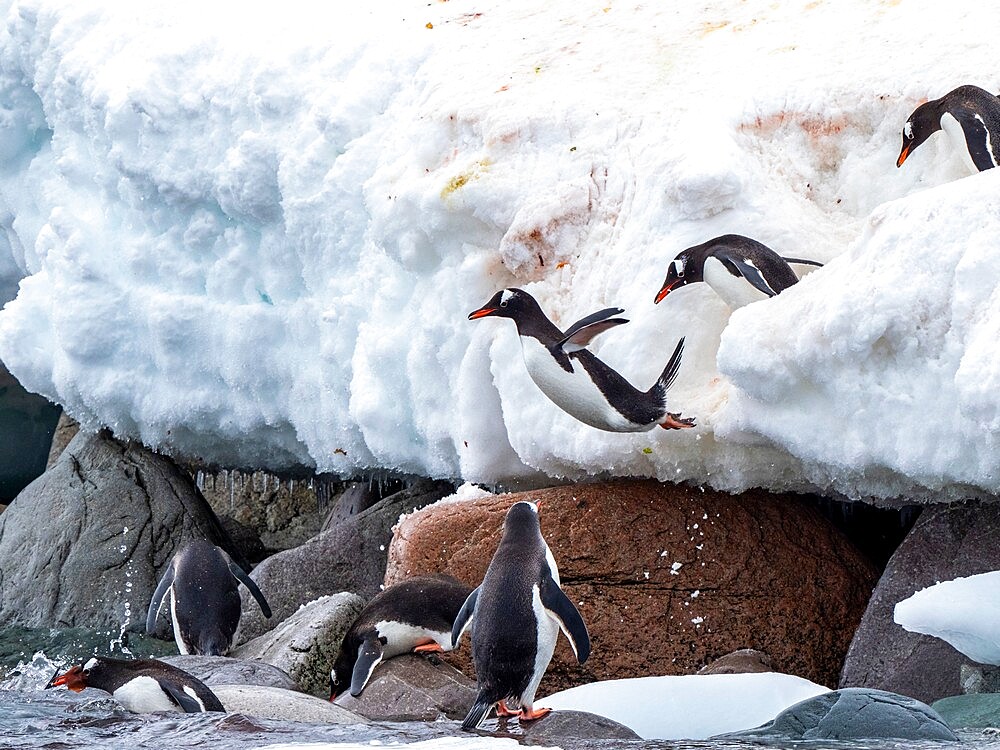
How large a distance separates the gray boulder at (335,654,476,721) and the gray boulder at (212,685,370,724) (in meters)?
0.33

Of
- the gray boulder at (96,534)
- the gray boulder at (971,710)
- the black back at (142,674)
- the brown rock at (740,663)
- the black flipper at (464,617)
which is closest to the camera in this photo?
the gray boulder at (971,710)

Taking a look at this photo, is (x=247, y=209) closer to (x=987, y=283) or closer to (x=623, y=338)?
(x=623, y=338)

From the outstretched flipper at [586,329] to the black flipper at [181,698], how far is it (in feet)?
5.60

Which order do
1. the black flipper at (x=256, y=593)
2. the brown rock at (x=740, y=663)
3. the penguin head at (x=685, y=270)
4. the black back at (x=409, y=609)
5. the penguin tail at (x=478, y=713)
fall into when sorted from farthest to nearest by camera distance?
the black flipper at (x=256, y=593), the black back at (x=409, y=609), the penguin head at (x=685, y=270), the brown rock at (x=740, y=663), the penguin tail at (x=478, y=713)

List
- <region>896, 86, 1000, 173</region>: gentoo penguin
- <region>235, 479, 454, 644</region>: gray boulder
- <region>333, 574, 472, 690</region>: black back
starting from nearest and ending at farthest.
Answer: <region>896, 86, 1000, 173</region>: gentoo penguin → <region>333, 574, 472, 690</region>: black back → <region>235, 479, 454, 644</region>: gray boulder

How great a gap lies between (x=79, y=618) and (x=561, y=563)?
403cm

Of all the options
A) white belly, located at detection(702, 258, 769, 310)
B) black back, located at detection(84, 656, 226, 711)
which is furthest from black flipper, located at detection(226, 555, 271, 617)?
white belly, located at detection(702, 258, 769, 310)

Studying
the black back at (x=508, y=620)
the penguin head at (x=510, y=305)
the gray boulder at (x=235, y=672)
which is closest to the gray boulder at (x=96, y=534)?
the gray boulder at (x=235, y=672)

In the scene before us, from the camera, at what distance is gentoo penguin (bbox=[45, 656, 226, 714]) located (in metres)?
4.49

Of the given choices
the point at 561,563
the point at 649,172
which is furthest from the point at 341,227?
the point at 561,563

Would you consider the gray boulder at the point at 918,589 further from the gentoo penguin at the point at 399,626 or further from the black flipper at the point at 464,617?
the gentoo penguin at the point at 399,626

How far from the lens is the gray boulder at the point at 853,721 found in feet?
12.3

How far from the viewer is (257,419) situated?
8.09 m

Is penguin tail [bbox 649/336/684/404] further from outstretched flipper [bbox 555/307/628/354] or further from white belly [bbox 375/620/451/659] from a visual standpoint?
white belly [bbox 375/620/451/659]
